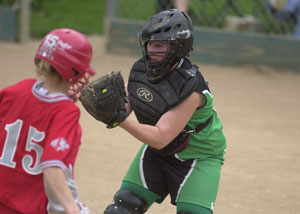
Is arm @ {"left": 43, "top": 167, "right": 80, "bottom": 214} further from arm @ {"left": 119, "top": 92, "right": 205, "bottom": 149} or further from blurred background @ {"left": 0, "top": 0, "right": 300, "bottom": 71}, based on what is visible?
blurred background @ {"left": 0, "top": 0, "right": 300, "bottom": 71}

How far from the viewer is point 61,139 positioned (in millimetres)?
2465

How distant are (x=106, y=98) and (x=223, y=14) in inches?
284

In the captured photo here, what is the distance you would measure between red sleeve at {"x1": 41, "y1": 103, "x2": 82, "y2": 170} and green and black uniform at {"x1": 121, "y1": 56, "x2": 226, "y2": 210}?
0.79 m

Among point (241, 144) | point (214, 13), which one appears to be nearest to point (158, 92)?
point (241, 144)

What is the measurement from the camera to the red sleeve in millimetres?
2451

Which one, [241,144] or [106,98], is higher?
[106,98]

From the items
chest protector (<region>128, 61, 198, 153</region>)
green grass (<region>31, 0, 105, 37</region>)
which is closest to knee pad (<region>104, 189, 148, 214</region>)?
chest protector (<region>128, 61, 198, 153</region>)

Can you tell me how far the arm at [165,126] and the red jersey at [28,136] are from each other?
1.65 ft

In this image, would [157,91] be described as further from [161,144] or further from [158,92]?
[161,144]

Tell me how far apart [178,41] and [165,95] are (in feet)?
0.91

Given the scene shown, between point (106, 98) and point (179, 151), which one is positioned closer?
point (106, 98)

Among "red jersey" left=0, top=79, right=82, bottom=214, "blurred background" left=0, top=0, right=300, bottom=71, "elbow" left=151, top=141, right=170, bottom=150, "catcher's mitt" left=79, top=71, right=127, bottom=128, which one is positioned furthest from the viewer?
"blurred background" left=0, top=0, right=300, bottom=71

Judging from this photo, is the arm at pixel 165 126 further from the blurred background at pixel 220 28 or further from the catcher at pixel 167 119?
the blurred background at pixel 220 28

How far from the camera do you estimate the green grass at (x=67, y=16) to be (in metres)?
11.2
